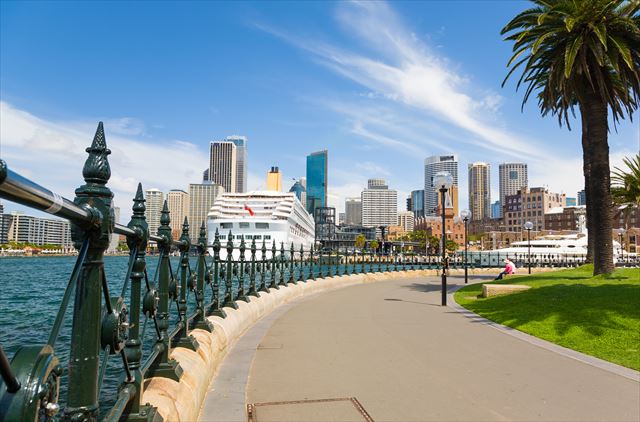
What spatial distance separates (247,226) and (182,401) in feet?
206

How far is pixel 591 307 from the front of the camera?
996 cm

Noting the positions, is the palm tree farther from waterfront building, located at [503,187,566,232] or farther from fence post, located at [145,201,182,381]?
waterfront building, located at [503,187,566,232]

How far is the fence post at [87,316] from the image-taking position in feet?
6.27

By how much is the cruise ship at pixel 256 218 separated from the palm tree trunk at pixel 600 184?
47269 millimetres

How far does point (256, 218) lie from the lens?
65.3 meters

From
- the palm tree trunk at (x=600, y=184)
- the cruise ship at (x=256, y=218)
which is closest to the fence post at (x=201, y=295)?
the palm tree trunk at (x=600, y=184)

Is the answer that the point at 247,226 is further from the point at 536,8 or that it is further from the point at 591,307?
the point at 591,307

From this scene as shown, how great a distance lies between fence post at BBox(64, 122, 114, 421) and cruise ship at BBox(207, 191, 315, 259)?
5928cm

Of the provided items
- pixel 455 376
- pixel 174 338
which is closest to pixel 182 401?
pixel 174 338

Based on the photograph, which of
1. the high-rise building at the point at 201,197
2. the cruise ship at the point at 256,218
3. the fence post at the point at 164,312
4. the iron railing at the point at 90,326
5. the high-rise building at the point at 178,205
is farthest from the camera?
the high-rise building at the point at 201,197

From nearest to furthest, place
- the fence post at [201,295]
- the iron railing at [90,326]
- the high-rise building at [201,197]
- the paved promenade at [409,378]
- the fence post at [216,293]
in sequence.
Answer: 1. the iron railing at [90,326]
2. the paved promenade at [409,378]
3. the fence post at [201,295]
4. the fence post at [216,293]
5. the high-rise building at [201,197]

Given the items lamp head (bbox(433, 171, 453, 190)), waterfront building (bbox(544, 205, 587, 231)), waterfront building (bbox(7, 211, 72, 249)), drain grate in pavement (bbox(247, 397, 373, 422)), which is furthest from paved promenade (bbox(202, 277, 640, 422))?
waterfront building (bbox(544, 205, 587, 231))

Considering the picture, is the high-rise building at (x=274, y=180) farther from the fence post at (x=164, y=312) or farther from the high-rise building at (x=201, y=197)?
the fence post at (x=164, y=312)

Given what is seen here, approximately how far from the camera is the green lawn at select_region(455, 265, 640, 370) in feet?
24.4
